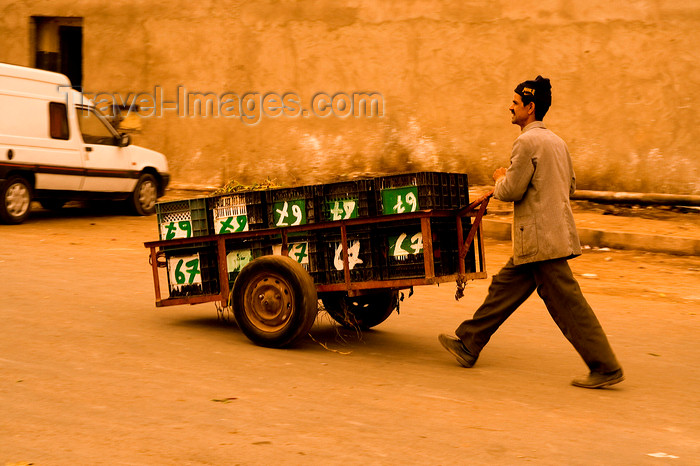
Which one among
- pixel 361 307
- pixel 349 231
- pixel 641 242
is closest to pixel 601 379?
pixel 349 231

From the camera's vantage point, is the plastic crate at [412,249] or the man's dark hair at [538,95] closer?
the man's dark hair at [538,95]

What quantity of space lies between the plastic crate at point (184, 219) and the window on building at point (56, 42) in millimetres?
12060

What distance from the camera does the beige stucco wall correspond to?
566 inches

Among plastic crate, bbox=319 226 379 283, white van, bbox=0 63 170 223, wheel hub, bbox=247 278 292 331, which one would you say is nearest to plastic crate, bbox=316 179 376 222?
plastic crate, bbox=319 226 379 283

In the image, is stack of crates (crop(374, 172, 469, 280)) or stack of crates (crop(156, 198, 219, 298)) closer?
stack of crates (crop(374, 172, 469, 280))

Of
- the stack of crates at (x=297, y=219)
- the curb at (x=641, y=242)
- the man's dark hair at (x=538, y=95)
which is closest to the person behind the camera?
the man's dark hair at (x=538, y=95)

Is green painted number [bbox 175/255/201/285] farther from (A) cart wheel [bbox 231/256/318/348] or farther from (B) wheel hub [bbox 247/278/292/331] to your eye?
(B) wheel hub [bbox 247/278/292/331]

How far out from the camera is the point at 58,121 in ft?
44.5

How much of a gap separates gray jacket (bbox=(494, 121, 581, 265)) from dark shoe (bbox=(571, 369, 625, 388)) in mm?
769

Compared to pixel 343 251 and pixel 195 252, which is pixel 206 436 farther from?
pixel 195 252

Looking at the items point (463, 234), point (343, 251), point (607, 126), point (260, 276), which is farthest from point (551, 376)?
point (607, 126)

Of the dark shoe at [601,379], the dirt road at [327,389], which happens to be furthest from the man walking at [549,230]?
the dirt road at [327,389]

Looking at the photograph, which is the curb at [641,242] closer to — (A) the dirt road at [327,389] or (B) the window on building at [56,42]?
(A) the dirt road at [327,389]

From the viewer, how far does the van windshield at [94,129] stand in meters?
13.9
